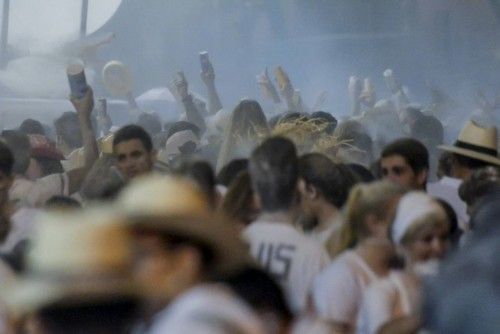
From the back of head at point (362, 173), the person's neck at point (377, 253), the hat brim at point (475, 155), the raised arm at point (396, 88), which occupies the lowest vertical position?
the raised arm at point (396, 88)

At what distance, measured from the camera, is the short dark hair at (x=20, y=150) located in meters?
7.47

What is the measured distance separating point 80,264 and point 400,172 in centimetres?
388

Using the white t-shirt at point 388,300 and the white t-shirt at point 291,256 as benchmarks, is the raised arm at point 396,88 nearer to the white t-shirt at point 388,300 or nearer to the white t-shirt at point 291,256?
the white t-shirt at point 291,256

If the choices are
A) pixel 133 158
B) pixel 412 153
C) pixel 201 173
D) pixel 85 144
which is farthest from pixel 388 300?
pixel 85 144

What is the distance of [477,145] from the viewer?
24.2 ft

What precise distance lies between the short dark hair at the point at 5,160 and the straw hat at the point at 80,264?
2.90 metres

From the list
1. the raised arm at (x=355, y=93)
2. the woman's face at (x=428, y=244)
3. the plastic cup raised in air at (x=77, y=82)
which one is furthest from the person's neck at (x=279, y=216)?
the raised arm at (x=355, y=93)

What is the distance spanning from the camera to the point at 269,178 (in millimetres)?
5312

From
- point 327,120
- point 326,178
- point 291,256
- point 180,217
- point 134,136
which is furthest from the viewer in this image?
point 327,120

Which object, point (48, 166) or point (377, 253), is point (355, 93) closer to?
point (48, 166)

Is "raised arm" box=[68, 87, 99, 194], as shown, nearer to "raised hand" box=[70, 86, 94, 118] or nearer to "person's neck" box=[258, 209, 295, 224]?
"raised hand" box=[70, 86, 94, 118]

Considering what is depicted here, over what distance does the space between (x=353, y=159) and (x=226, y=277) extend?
570 centimetres

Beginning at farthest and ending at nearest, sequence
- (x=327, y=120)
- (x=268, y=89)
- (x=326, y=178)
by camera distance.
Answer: (x=268, y=89), (x=327, y=120), (x=326, y=178)

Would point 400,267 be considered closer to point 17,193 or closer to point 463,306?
point 463,306
